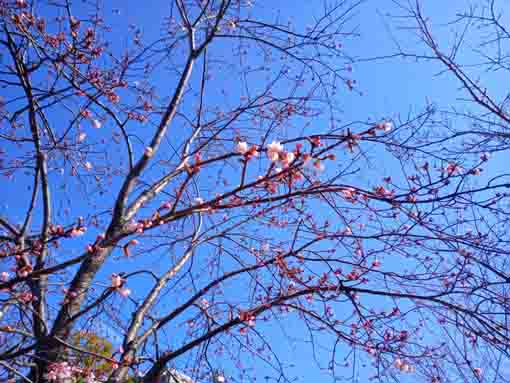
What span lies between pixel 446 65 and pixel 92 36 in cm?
303

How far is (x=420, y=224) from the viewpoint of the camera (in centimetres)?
255

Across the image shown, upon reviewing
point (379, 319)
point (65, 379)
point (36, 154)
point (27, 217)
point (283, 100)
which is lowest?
point (65, 379)

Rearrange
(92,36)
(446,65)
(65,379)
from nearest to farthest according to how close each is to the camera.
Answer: (65,379) < (92,36) < (446,65)

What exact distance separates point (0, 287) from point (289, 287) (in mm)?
2139

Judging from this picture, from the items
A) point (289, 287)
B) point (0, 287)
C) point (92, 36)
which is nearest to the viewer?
point (0, 287)

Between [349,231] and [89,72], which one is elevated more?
[89,72]

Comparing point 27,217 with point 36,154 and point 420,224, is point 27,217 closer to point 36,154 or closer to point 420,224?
point 36,154

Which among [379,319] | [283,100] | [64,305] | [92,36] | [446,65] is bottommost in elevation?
[64,305]

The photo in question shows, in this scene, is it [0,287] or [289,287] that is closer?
[0,287]

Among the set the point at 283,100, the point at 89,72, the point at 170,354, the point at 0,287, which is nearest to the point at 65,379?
the point at 170,354

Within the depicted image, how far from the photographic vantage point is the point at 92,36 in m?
3.15

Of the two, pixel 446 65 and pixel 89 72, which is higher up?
pixel 446 65

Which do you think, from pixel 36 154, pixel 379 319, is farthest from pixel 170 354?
pixel 36 154

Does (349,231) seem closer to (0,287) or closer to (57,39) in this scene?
(0,287)
